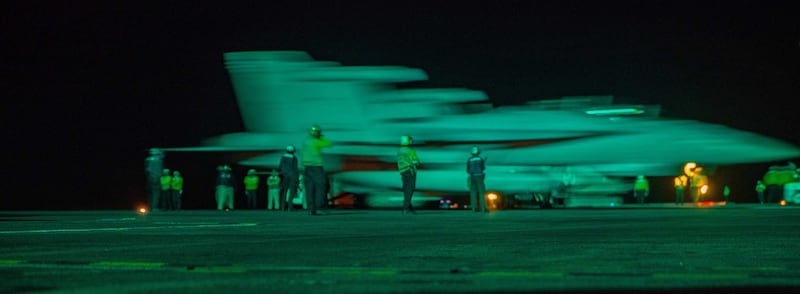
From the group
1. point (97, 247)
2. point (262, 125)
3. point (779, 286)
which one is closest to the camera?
point (779, 286)

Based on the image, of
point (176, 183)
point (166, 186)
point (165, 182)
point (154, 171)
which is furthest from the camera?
point (176, 183)

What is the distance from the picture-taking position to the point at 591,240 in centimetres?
820

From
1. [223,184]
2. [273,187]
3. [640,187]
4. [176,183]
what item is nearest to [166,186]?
[176,183]

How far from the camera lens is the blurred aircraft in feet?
83.4

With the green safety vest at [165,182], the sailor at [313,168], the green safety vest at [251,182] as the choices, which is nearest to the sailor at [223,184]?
the green safety vest at [251,182]

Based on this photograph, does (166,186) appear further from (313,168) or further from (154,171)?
(313,168)

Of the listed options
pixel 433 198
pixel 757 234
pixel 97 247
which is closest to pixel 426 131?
pixel 433 198

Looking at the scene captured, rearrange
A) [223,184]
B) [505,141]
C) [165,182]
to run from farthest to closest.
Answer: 1. [223,184]
2. [165,182]
3. [505,141]

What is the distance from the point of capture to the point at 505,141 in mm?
25844

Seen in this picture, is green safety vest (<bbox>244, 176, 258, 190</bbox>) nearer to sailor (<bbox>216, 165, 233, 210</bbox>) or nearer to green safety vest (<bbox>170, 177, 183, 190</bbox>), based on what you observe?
sailor (<bbox>216, 165, 233, 210</bbox>)

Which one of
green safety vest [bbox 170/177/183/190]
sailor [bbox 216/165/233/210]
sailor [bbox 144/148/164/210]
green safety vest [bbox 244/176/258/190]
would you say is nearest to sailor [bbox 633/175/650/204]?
green safety vest [bbox 244/176/258/190]

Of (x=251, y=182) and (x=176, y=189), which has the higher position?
(x=251, y=182)

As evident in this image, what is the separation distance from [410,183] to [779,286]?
13929 millimetres

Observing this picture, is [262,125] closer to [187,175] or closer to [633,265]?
[187,175]
